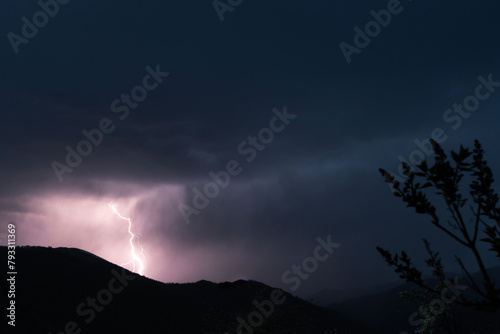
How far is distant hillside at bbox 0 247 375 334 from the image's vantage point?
5644 cm

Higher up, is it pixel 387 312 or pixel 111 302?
pixel 111 302

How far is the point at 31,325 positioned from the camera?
5209 centimetres

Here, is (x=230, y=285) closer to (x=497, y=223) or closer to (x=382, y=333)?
(x=382, y=333)

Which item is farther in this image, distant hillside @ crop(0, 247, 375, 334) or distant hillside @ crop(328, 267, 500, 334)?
distant hillside @ crop(328, 267, 500, 334)

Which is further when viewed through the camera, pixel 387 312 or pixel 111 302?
pixel 387 312

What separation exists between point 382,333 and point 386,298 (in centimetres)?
5545

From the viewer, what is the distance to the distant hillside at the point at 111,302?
5644 cm

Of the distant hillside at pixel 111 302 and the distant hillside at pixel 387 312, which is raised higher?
the distant hillside at pixel 111 302

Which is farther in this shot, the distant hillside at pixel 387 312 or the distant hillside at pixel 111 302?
the distant hillside at pixel 387 312

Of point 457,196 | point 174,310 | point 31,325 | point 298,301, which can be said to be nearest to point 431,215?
point 457,196

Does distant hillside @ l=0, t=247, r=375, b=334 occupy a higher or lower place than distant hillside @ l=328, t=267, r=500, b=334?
higher

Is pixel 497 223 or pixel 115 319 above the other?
pixel 115 319

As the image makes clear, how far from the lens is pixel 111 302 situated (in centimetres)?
6725

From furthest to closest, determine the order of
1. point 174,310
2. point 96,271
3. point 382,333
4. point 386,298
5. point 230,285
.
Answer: point 386,298 < point 382,333 < point 230,285 < point 96,271 < point 174,310
